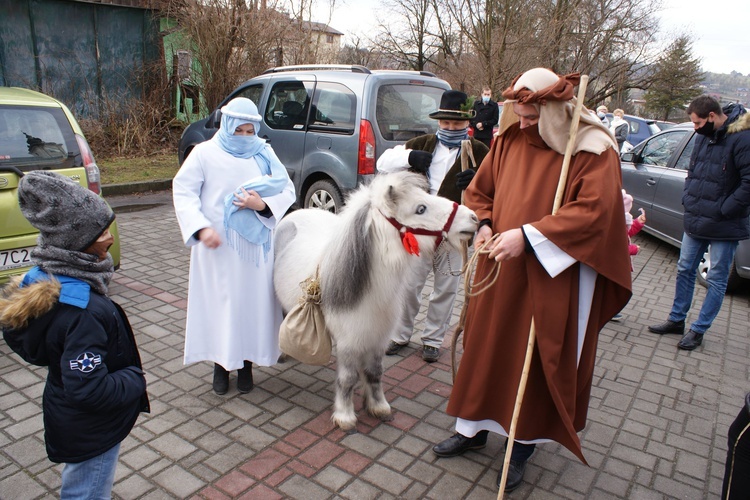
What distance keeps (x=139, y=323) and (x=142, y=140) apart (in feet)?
Answer: 27.9

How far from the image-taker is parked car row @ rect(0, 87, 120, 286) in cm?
436

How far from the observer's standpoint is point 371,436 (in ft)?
11.3

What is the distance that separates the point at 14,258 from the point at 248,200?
240 centimetres

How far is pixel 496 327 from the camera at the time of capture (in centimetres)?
288

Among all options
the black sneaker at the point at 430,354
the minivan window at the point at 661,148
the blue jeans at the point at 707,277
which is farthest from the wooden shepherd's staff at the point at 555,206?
the minivan window at the point at 661,148

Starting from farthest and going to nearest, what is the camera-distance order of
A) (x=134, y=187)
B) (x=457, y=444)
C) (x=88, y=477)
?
(x=134, y=187) < (x=457, y=444) < (x=88, y=477)

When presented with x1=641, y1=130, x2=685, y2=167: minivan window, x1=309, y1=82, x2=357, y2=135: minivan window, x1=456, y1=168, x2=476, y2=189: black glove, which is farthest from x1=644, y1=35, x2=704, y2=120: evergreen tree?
x1=456, y1=168, x2=476, y2=189: black glove

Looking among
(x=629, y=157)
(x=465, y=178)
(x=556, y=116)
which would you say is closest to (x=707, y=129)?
(x=465, y=178)

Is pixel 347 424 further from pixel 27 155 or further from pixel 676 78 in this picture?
pixel 676 78

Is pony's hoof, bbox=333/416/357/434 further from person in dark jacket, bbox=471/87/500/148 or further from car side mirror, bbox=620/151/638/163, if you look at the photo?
person in dark jacket, bbox=471/87/500/148

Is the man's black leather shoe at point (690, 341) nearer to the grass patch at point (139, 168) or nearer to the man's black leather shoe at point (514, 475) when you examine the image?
the man's black leather shoe at point (514, 475)

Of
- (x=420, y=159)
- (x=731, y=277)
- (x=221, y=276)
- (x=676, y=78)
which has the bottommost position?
(x=731, y=277)

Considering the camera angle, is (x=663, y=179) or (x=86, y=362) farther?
(x=663, y=179)

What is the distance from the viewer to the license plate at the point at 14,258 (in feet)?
14.1
